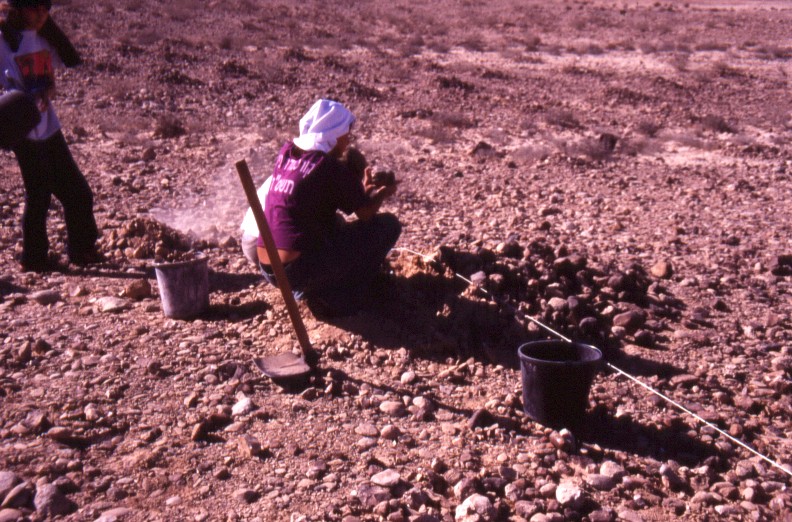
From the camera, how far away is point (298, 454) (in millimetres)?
3355

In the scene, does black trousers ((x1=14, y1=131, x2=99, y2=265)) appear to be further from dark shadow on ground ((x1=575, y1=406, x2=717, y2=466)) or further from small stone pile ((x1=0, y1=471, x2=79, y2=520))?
dark shadow on ground ((x1=575, y1=406, x2=717, y2=466))

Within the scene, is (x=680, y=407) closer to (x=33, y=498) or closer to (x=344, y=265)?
(x=344, y=265)

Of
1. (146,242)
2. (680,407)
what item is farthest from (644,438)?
(146,242)

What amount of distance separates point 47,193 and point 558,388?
3.50 metres

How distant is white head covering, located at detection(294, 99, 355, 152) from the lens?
425 centimetres

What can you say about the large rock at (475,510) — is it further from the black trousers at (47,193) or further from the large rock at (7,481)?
the black trousers at (47,193)

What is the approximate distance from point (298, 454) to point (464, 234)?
325cm

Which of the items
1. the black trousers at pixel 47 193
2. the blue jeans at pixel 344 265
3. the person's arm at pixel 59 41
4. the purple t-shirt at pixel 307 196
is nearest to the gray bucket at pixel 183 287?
the blue jeans at pixel 344 265

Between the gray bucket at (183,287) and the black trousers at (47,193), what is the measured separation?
1.08 meters

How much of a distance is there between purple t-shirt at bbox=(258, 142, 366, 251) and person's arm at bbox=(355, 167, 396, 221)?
0.14ft

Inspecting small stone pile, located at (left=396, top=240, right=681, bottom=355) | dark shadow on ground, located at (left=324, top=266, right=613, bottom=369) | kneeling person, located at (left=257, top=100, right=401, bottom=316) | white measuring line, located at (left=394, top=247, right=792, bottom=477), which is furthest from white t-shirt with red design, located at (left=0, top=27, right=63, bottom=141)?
white measuring line, located at (left=394, top=247, right=792, bottom=477)

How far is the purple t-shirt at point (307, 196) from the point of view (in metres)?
4.21

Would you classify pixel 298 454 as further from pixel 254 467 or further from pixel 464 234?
pixel 464 234

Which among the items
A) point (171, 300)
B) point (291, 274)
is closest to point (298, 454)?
point (291, 274)
